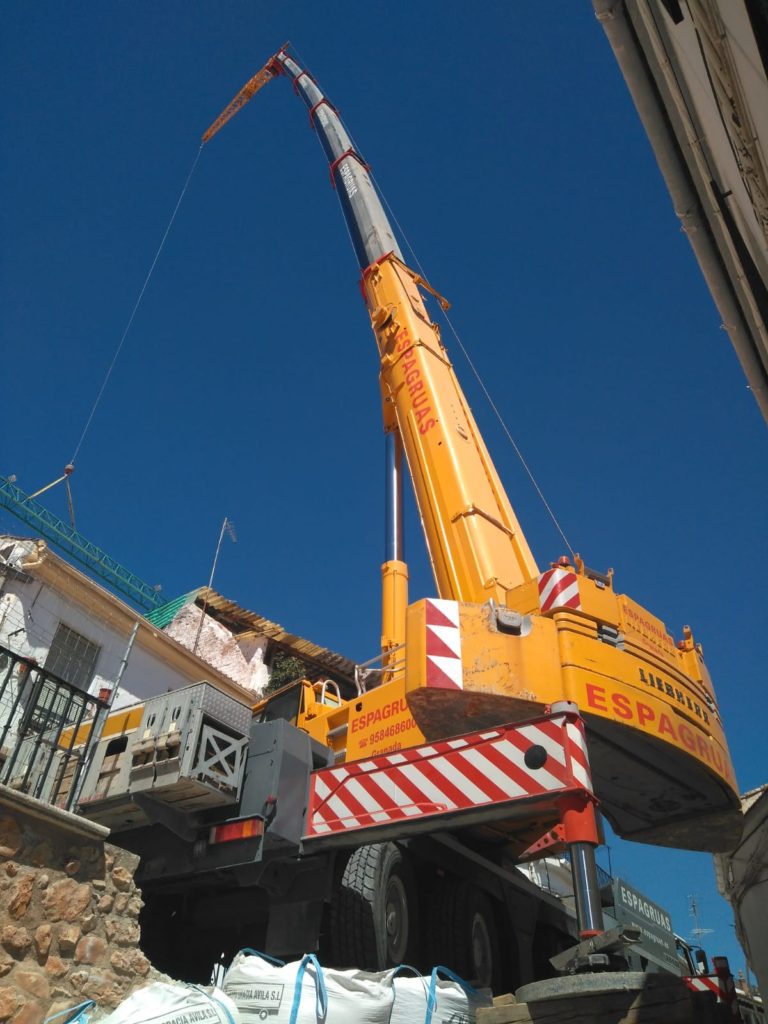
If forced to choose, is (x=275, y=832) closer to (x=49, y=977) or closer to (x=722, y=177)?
(x=49, y=977)

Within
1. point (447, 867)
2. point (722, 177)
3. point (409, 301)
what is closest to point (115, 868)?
point (447, 867)

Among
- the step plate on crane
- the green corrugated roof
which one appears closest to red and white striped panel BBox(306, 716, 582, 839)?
the step plate on crane

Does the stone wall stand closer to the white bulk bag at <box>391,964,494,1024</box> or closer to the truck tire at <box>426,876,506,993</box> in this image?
the white bulk bag at <box>391,964,494,1024</box>

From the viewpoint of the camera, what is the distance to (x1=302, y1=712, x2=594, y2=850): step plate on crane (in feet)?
18.4

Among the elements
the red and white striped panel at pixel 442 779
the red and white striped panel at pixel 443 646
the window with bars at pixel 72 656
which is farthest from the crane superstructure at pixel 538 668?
the window with bars at pixel 72 656

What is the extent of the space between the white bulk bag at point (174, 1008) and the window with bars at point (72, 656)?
11.2 metres

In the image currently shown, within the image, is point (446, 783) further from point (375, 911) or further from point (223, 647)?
point (223, 647)

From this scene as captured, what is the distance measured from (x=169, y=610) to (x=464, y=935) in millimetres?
16587

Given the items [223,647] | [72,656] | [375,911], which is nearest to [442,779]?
[375,911]

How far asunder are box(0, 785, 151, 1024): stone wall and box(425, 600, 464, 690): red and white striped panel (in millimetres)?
2763

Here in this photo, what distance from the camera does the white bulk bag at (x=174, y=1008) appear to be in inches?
169

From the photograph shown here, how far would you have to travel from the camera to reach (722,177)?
2975 millimetres

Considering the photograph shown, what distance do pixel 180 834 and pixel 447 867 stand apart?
106 inches

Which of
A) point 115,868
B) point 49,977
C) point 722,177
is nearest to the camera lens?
point 722,177
